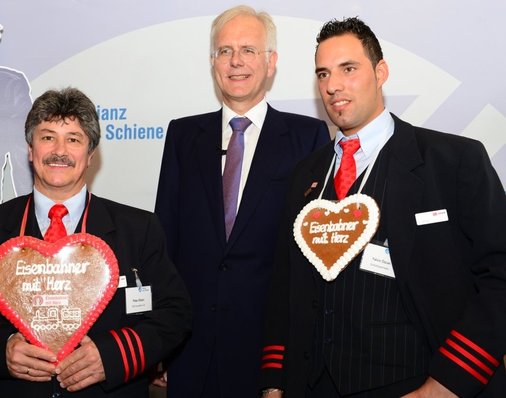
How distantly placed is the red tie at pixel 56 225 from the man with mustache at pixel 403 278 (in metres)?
0.85

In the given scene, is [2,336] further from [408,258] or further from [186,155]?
[408,258]

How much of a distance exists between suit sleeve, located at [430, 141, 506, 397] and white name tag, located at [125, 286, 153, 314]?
39.4 inches

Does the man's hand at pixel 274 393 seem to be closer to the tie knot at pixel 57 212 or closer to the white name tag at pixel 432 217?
the white name tag at pixel 432 217

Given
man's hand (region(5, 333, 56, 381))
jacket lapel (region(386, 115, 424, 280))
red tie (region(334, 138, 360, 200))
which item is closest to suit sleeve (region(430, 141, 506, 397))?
jacket lapel (region(386, 115, 424, 280))

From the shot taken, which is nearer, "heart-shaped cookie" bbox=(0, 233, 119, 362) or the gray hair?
"heart-shaped cookie" bbox=(0, 233, 119, 362)

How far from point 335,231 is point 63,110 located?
3.56 ft

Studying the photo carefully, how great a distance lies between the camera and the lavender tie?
298cm

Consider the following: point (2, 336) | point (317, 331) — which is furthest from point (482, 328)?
point (2, 336)

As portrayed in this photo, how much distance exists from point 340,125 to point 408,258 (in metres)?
0.58

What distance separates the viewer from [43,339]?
7.77ft

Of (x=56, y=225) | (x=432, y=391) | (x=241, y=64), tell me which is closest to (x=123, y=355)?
(x=56, y=225)

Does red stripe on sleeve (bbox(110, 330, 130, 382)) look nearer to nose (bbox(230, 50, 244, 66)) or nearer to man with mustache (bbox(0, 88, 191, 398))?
man with mustache (bbox(0, 88, 191, 398))

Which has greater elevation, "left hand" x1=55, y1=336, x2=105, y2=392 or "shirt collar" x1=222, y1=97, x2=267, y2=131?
"shirt collar" x1=222, y1=97, x2=267, y2=131

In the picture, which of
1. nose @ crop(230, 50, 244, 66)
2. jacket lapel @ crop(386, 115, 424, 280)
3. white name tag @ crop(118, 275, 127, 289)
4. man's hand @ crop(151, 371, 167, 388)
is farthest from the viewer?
man's hand @ crop(151, 371, 167, 388)
